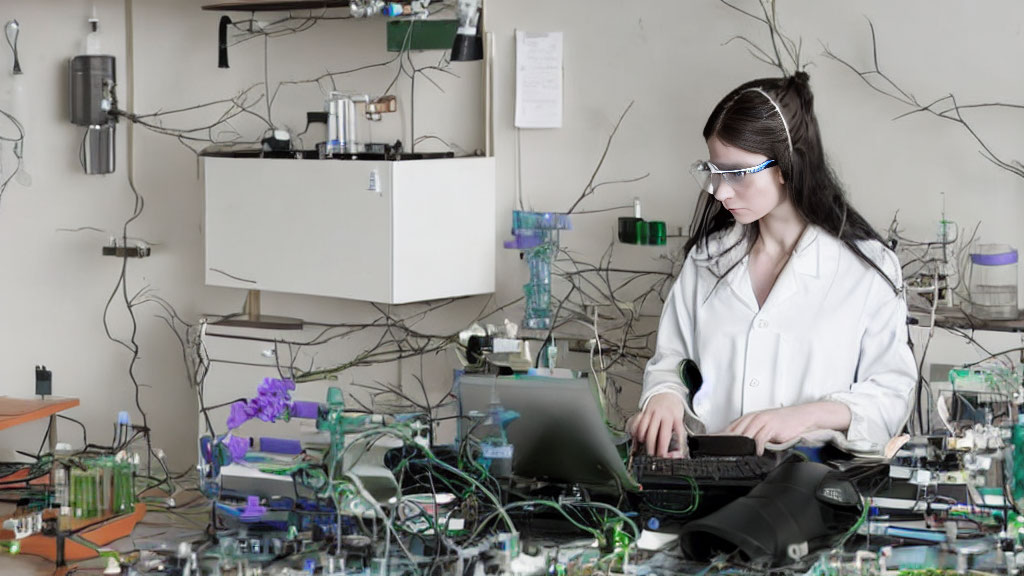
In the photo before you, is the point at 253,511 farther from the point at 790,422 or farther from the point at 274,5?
the point at 274,5

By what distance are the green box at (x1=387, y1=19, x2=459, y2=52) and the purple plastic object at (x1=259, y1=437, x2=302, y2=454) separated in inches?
63.3

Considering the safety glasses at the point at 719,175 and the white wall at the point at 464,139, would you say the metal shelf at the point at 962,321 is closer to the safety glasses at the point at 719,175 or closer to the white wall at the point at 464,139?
the white wall at the point at 464,139

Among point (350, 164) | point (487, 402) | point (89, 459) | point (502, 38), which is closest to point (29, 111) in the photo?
point (350, 164)

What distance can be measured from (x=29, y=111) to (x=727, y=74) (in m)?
2.17

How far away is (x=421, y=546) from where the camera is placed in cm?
162

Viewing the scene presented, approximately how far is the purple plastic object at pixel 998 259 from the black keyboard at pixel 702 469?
104cm

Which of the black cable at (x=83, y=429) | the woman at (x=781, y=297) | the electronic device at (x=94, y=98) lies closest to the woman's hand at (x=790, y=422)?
the woman at (x=781, y=297)

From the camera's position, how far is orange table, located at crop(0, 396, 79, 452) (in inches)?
94.6

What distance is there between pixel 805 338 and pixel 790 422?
0.95 feet

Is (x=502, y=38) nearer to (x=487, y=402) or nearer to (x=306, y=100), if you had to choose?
(x=306, y=100)

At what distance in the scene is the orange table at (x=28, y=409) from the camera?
2402 mm

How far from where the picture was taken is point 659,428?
2014 millimetres

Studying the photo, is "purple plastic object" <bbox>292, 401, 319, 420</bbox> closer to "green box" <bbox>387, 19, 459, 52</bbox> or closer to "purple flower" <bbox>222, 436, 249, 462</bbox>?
"purple flower" <bbox>222, 436, 249, 462</bbox>

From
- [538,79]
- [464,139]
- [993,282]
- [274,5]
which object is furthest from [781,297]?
[274,5]
